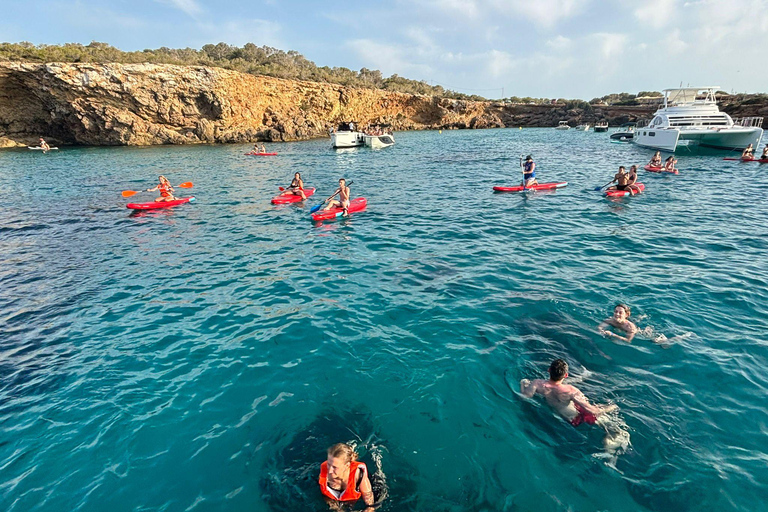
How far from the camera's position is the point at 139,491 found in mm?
5016

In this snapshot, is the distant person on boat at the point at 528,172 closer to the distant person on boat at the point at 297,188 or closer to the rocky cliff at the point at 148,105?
the distant person on boat at the point at 297,188

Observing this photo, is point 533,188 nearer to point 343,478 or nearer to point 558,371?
point 558,371

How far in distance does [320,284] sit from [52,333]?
5.77m

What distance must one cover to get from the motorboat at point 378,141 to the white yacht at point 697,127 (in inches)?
1054

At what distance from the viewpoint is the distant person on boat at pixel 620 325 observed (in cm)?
781

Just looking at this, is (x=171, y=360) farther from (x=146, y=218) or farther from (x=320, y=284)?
(x=146, y=218)

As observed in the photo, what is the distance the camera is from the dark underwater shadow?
4.84m

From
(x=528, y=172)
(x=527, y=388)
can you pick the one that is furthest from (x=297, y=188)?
(x=527, y=388)

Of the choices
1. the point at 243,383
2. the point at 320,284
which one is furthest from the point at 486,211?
the point at 243,383

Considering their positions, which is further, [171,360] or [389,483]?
[171,360]

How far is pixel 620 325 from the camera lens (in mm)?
7969

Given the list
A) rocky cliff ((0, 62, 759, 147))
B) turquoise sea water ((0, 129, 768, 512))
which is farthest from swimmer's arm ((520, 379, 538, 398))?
rocky cliff ((0, 62, 759, 147))

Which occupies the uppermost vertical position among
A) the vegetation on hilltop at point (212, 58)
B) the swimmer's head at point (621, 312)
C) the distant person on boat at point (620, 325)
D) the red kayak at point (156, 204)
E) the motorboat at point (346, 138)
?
the vegetation on hilltop at point (212, 58)

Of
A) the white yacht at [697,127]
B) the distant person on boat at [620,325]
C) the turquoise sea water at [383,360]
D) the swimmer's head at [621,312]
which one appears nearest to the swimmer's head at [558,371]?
the turquoise sea water at [383,360]
